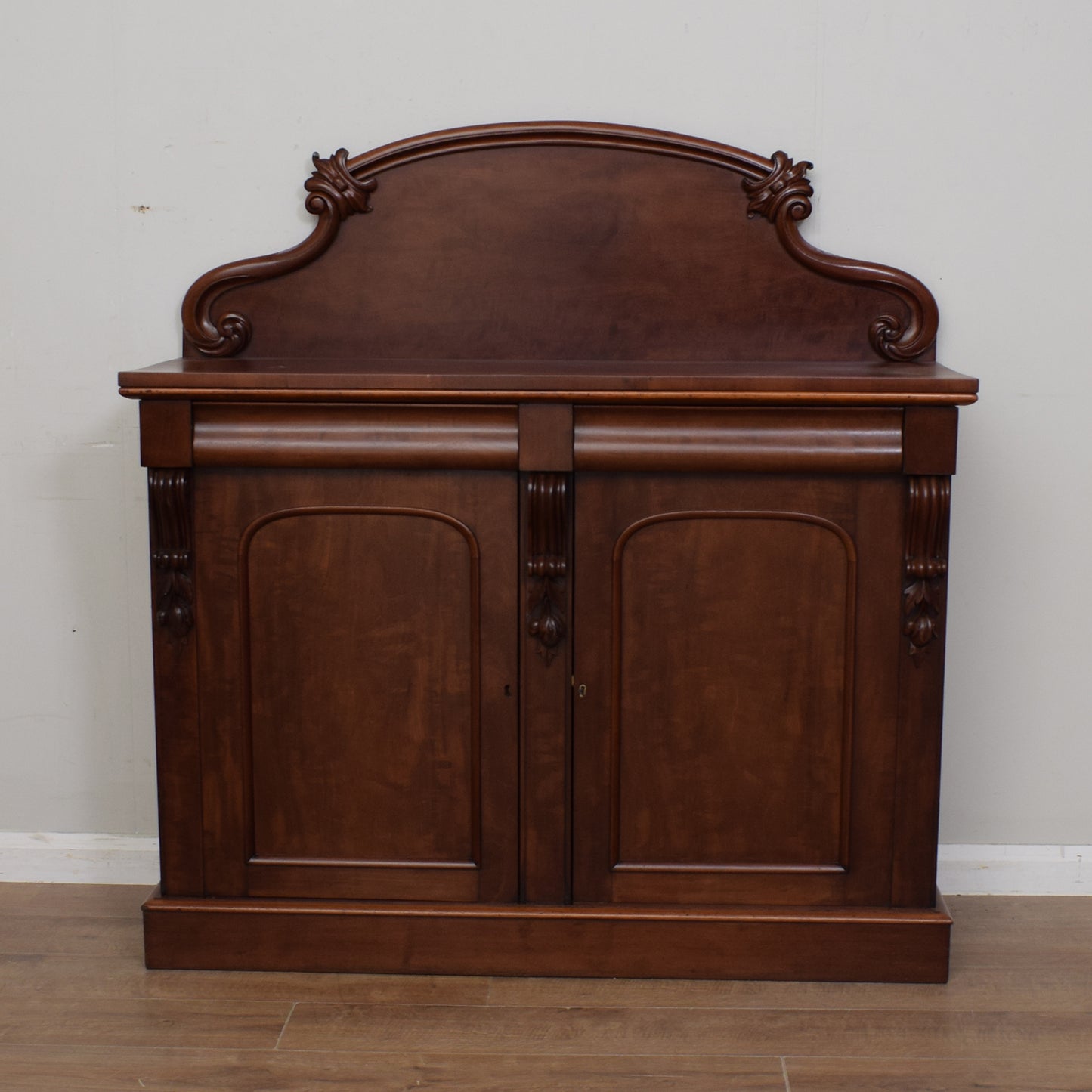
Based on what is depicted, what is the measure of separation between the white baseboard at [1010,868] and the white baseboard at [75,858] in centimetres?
188

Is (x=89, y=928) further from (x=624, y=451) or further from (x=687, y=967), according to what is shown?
(x=624, y=451)

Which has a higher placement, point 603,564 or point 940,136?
point 940,136

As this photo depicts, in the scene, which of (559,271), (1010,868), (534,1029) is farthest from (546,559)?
(1010,868)

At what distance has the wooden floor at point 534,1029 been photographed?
2229 mm

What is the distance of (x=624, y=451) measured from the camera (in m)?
2.37

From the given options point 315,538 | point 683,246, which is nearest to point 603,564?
point 315,538

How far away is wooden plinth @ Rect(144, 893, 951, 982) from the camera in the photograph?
2523 millimetres

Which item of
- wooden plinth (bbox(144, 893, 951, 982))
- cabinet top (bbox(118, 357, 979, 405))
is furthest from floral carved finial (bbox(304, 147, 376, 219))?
wooden plinth (bbox(144, 893, 951, 982))

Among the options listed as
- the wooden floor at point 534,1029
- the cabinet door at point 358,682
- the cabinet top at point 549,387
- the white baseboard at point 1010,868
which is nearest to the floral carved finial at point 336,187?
the cabinet top at point 549,387

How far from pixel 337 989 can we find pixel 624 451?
1.20 metres

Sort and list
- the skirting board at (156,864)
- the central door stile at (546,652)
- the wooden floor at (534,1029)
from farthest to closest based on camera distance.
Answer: the skirting board at (156,864) < the central door stile at (546,652) < the wooden floor at (534,1029)

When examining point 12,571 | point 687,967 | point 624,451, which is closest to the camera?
point 624,451

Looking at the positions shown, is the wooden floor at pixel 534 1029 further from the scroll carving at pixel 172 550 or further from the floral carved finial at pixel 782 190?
the floral carved finial at pixel 782 190

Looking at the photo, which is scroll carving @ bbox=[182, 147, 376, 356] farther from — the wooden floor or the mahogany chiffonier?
the wooden floor
